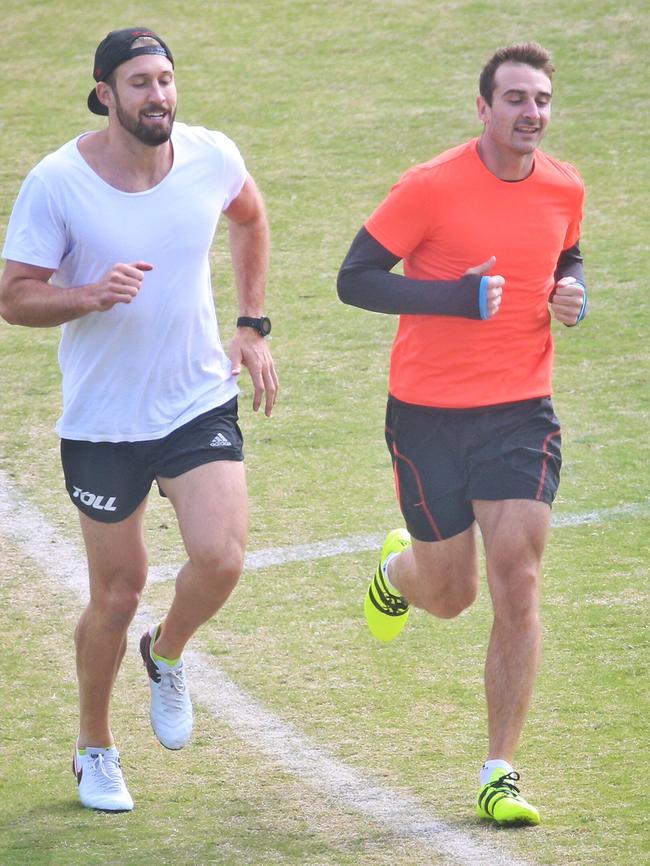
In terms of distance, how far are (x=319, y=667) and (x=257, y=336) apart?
1385 millimetres

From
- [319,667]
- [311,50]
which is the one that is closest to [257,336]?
[319,667]

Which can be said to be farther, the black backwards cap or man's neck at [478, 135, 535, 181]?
man's neck at [478, 135, 535, 181]

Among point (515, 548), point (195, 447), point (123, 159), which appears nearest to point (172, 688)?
point (195, 447)

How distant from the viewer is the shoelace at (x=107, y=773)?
5.23 meters

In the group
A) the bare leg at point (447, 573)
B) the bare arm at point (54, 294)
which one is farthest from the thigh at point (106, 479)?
the bare leg at point (447, 573)

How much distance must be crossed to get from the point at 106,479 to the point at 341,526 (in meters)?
2.66

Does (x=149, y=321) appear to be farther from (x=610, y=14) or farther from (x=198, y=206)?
(x=610, y=14)

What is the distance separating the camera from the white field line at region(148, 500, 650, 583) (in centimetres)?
724

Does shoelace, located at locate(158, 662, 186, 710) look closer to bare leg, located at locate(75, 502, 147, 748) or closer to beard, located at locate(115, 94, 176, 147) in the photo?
bare leg, located at locate(75, 502, 147, 748)

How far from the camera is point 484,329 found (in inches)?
215

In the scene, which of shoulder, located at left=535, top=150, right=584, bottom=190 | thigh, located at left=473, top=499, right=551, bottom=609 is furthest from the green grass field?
shoulder, located at left=535, top=150, right=584, bottom=190

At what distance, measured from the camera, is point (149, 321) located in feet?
17.0

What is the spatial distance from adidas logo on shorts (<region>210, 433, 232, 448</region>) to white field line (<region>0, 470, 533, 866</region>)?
1.09 m

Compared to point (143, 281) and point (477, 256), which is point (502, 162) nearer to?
point (477, 256)
